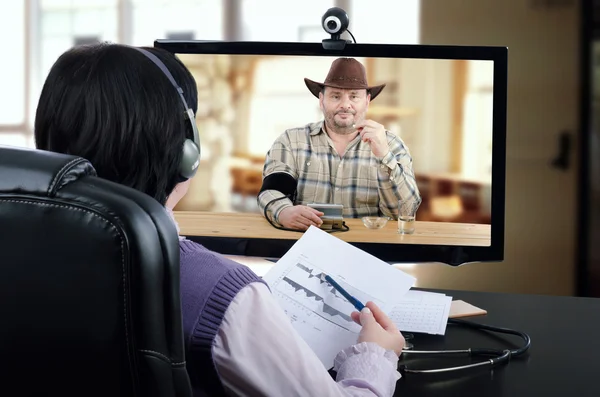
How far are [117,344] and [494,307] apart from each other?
1023mm

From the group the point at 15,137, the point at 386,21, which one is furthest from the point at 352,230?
the point at 15,137

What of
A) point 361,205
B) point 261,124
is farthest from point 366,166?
point 261,124

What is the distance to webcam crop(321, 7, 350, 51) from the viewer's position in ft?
4.26

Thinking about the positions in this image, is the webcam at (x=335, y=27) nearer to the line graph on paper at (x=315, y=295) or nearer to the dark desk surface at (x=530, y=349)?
the line graph on paper at (x=315, y=295)

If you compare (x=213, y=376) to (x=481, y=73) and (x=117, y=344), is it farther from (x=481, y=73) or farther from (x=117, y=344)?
(x=481, y=73)

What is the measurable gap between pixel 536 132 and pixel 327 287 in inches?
112

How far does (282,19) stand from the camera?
409 cm

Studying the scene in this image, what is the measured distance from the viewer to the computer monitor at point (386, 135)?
4.22 ft

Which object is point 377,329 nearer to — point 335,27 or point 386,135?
point 386,135

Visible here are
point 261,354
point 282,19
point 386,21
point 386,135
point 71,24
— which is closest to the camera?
point 261,354

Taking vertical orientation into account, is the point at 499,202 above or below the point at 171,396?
above

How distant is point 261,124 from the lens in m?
1.29

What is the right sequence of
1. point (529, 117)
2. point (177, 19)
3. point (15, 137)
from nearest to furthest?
point (529, 117)
point (177, 19)
point (15, 137)

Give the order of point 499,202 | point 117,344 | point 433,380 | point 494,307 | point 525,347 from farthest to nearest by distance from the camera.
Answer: point 494,307
point 499,202
point 525,347
point 433,380
point 117,344
